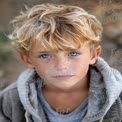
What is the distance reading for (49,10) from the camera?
1461 millimetres

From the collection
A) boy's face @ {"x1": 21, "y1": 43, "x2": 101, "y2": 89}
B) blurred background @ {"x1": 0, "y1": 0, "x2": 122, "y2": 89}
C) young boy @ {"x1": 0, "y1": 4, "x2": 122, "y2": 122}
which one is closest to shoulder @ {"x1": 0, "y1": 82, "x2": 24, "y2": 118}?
young boy @ {"x1": 0, "y1": 4, "x2": 122, "y2": 122}

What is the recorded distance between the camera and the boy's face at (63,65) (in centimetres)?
140

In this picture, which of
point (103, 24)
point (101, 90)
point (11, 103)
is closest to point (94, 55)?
point (101, 90)

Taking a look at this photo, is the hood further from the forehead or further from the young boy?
the forehead

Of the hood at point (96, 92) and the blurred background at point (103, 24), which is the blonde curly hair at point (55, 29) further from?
the blurred background at point (103, 24)

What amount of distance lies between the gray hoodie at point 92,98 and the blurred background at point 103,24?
14.1 inches

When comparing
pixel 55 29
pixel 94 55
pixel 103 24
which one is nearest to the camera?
pixel 55 29

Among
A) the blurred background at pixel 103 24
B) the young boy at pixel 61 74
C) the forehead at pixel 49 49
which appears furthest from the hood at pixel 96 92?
the blurred background at pixel 103 24

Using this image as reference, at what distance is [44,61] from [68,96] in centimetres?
18

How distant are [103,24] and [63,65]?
2.36 feet

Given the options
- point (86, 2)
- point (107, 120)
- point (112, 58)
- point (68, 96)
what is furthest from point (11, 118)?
point (86, 2)

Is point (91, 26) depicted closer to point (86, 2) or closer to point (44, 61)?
point (44, 61)

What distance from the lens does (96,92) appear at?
1.50 meters

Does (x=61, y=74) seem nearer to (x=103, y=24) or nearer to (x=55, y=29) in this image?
(x=55, y=29)
